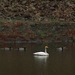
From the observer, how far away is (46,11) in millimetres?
107438

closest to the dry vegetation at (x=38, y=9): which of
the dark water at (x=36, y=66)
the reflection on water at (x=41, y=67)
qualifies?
the dark water at (x=36, y=66)

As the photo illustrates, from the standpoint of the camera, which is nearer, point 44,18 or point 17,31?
point 17,31

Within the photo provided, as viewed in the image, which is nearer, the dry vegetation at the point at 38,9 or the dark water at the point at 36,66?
the dark water at the point at 36,66

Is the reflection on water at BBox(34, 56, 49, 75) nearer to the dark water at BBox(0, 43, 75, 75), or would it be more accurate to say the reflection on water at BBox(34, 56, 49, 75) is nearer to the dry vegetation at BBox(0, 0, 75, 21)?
the dark water at BBox(0, 43, 75, 75)

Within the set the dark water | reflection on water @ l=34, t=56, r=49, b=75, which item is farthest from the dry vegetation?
reflection on water @ l=34, t=56, r=49, b=75

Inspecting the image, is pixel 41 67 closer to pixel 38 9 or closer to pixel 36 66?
pixel 36 66

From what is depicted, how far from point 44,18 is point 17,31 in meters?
19.0

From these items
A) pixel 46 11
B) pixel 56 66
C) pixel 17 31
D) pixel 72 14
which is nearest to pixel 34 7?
pixel 46 11

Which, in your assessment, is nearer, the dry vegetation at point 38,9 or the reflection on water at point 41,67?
the reflection on water at point 41,67

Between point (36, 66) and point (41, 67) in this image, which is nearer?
point (41, 67)

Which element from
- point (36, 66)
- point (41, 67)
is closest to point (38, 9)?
point (36, 66)

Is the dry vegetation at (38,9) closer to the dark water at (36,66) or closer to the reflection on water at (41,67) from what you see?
the dark water at (36,66)

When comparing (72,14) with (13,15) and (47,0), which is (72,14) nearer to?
(47,0)

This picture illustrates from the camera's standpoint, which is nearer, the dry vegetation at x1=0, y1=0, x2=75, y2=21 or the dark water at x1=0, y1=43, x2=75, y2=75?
the dark water at x1=0, y1=43, x2=75, y2=75
